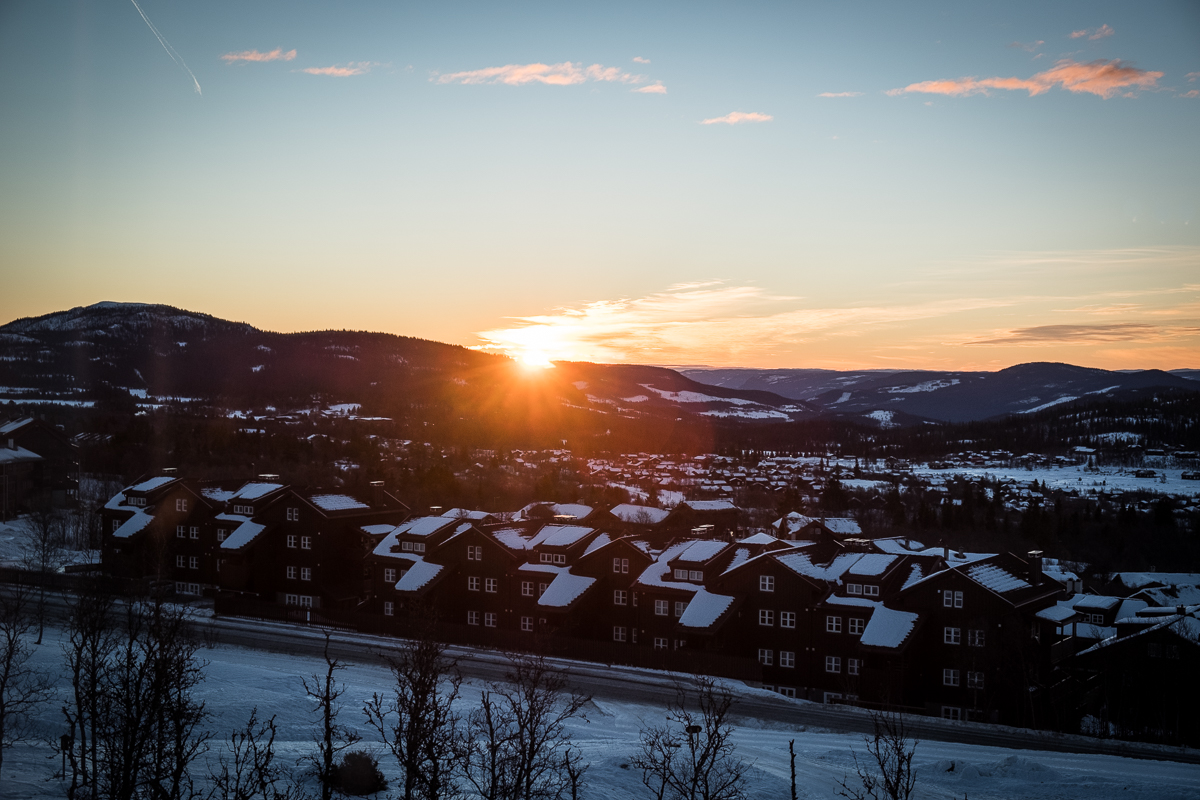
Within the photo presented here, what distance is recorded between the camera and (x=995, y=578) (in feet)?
140

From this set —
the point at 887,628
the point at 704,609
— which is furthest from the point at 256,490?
the point at 887,628

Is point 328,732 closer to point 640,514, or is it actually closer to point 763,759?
point 763,759

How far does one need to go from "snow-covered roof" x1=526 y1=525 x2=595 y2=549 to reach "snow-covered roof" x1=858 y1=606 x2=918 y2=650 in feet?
58.3

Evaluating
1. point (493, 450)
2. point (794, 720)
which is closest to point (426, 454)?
point (493, 450)

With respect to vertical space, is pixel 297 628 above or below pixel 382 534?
below

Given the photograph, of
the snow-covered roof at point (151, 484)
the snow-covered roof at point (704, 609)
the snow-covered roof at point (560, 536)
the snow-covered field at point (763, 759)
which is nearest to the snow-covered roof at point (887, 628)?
the snow-covered roof at point (704, 609)

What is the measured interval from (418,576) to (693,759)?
33.4 metres

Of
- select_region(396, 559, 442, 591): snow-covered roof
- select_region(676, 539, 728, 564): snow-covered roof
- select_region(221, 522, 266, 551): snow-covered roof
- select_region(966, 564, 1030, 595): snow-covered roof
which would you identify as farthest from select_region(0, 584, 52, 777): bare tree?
select_region(966, 564, 1030, 595): snow-covered roof

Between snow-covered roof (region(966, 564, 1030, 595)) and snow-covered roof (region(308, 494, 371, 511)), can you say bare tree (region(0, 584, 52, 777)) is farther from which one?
snow-covered roof (region(966, 564, 1030, 595))

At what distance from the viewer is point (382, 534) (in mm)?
58250

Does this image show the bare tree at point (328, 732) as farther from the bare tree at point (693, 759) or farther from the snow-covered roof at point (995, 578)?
the snow-covered roof at point (995, 578)

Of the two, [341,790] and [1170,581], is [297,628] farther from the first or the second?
[1170,581]

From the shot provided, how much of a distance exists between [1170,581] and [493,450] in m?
114

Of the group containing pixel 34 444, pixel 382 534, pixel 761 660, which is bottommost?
pixel 761 660
